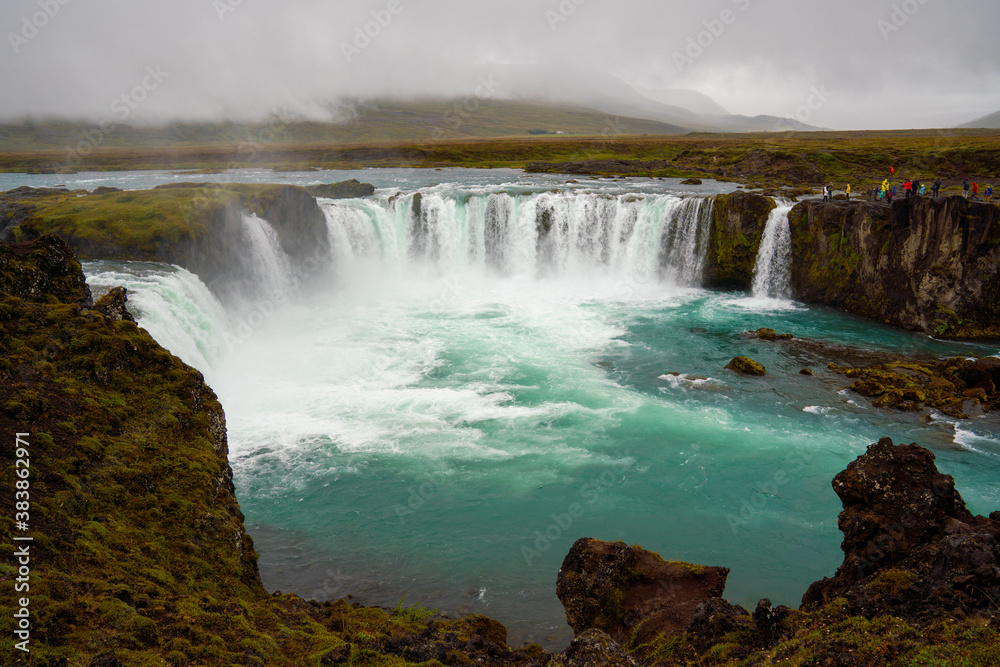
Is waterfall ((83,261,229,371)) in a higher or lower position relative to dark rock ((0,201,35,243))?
lower

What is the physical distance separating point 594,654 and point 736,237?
1470 inches

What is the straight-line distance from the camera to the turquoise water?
1523 centimetres

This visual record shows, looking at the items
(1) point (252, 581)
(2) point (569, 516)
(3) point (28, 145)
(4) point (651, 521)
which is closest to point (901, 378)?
(4) point (651, 521)

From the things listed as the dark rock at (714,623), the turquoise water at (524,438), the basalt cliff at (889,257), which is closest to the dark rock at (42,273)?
the turquoise water at (524,438)

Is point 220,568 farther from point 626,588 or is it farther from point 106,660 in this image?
point 626,588

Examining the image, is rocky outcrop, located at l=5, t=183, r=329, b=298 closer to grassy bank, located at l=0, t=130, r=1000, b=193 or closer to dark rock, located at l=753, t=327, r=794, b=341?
dark rock, located at l=753, t=327, r=794, b=341

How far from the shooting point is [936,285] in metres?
32.2

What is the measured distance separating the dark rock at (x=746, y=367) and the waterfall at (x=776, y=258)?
1509 cm

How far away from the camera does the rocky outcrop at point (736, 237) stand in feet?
132

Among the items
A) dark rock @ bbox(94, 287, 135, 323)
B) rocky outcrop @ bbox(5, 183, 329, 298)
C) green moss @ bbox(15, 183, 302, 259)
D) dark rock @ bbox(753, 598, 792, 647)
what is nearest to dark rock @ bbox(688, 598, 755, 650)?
dark rock @ bbox(753, 598, 792, 647)

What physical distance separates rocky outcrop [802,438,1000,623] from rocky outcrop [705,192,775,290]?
1263 inches

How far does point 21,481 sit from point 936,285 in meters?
39.3

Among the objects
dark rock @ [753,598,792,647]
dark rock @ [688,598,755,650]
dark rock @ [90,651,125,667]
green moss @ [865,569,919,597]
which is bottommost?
dark rock @ [688,598,755,650]

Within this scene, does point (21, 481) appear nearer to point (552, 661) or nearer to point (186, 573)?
point (186, 573)
